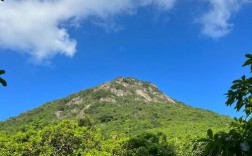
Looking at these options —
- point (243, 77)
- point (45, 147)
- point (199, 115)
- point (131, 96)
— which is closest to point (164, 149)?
point (45, 147)

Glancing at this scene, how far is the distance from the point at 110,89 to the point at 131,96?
7615mm

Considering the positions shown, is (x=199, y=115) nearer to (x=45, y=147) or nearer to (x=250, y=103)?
(x=45, y=147)

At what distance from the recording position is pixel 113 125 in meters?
91.8

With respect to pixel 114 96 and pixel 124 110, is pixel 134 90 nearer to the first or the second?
pixel 114 96

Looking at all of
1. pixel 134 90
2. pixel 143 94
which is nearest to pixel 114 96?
pixel 134 90

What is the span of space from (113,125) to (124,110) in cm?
2398

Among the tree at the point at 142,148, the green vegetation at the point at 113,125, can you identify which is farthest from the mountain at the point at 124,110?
the tree at the point at 142,148

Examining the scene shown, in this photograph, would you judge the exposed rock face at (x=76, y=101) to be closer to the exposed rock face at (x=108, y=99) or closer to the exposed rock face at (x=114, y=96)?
the exposed rock face at (x=114, y=96)

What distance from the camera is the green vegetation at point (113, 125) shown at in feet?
104

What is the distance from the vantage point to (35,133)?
108 feet

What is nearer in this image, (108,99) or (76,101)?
(108,99)

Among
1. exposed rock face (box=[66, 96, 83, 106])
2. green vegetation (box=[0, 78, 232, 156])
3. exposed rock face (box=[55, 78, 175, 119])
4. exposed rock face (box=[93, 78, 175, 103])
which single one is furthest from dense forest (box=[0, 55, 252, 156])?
exposed rock face (box=[93, 78, 175, 103])

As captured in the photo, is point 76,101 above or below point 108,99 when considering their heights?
above

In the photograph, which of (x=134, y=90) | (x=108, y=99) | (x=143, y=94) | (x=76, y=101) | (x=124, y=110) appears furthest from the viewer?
(x=134, y=90)
